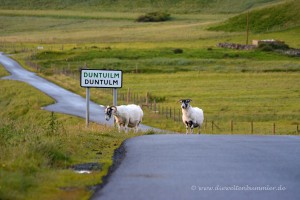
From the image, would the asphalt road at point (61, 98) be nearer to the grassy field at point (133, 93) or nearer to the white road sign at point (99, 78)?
the grassy field at point (133, 93)

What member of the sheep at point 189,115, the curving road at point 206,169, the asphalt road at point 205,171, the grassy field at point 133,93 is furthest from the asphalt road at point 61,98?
the asphalt road at point 205,171

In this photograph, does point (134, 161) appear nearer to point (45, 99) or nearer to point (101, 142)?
point (101, 142)

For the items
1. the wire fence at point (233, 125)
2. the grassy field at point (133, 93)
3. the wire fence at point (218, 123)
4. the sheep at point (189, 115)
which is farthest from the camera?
the wire fence at point (218, 123)

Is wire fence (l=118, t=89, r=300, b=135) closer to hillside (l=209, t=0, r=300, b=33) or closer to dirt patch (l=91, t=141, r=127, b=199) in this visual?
dirt patch (l=91, t=141, r=127, b=199)

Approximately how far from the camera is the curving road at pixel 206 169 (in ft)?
43.8

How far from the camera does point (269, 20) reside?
15088 cm

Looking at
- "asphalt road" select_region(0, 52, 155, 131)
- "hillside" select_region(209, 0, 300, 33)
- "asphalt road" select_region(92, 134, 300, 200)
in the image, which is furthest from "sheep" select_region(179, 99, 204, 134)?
"hillside" select_region(209, 0, 300, 33)

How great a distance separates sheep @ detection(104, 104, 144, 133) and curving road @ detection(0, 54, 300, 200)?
23.5 ft

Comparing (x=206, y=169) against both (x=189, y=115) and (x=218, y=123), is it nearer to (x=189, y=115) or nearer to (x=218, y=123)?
(x=189, y=115)

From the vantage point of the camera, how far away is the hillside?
146375mm

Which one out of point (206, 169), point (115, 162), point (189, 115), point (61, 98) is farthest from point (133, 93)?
point (206, 169)

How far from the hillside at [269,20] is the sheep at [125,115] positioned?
11534cm

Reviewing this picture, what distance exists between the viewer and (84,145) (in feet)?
65.7

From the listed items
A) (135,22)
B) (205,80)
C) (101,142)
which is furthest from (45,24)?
(101,142)
